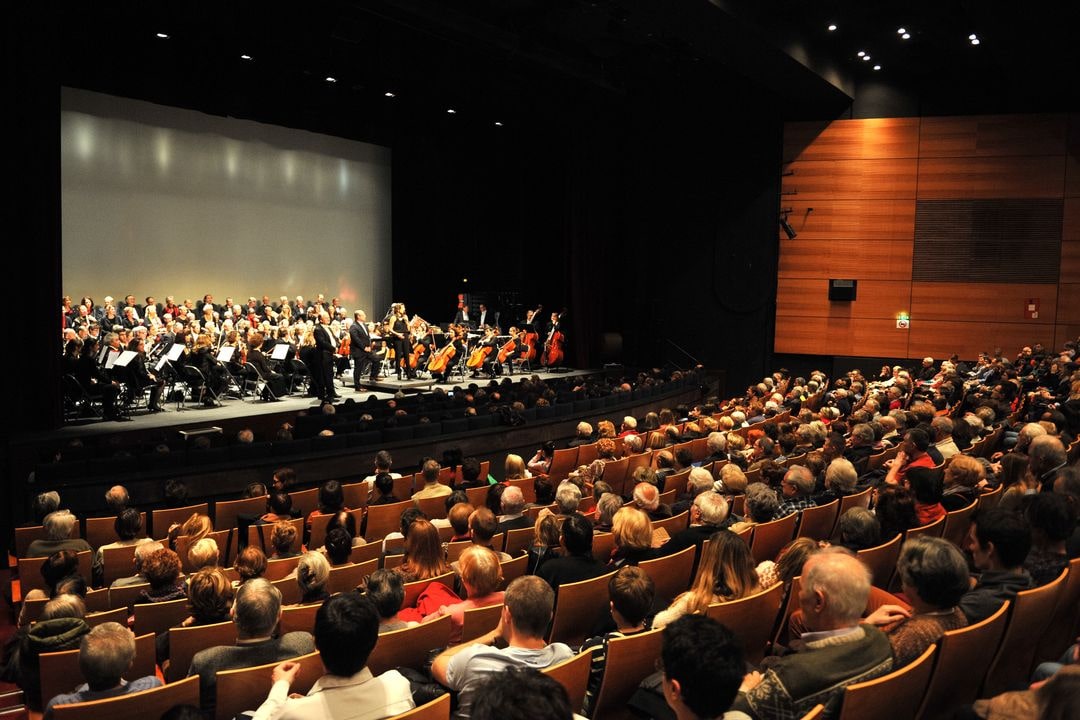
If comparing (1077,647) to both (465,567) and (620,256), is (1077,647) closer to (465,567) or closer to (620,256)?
(465,567)

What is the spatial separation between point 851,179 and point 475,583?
16.0m

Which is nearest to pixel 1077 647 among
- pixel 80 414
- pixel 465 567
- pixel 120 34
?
pixel 465 567

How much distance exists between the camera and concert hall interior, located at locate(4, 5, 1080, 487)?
11500mm

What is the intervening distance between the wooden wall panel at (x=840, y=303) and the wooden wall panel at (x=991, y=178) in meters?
1.91

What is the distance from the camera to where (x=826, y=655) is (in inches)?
102

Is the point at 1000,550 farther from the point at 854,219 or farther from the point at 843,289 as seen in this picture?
the point at 854,219

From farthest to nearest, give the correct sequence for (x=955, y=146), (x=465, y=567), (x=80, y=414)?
1. (x=955, y=146)
2. (x=80, y=414)
3. (x=465, y=567)

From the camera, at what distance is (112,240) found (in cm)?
1521

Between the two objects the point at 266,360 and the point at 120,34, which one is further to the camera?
the point at 266,360

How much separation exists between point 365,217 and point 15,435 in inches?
438

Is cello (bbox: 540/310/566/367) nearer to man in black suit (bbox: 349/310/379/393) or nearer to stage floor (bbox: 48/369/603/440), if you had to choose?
stage floor (bbox: 48/369/603/440)

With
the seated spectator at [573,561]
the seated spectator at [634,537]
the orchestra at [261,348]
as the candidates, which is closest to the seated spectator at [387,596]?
the seated spectator at [573,561]

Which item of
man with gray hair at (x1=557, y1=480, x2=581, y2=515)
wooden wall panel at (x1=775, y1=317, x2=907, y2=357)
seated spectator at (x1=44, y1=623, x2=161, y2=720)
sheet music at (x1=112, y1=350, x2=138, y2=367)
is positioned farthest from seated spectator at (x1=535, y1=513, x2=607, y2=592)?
wooden wall panel at (x1=775, y1=317, x2=907, y2=357)

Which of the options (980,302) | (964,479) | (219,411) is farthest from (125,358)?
(980,302)
